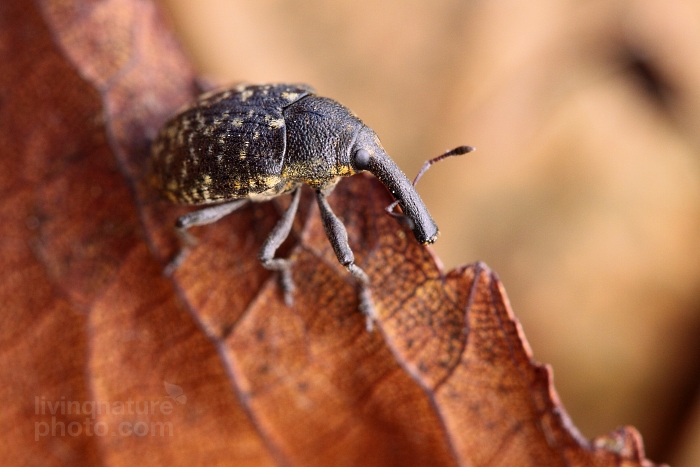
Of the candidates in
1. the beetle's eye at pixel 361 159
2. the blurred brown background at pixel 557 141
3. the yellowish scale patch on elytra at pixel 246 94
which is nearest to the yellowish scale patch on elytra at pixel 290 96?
the yellowish scale patch on elytra at pixel 246 94

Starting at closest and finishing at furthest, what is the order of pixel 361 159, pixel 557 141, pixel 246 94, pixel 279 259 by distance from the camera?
pixel 279 259
pixel 361 159
pixel 246 94
pixel 557 141

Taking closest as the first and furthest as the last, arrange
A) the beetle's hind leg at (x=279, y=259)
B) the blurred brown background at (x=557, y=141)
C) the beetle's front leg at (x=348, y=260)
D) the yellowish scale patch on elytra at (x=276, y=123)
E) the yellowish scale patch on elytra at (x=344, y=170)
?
the beetle's front leg at (x=348, y=260) < the beetle's hind leg at (x=279, y=259) < the yellowish scale patch on elytra at (x=344, y=170) < the yellowish scale patch on elytra at (x=276, y=123) < the blurred brown background at (x=557, y=141)

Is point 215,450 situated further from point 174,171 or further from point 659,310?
point 659,310

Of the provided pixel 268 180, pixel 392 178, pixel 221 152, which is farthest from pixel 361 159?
pixel 221 152

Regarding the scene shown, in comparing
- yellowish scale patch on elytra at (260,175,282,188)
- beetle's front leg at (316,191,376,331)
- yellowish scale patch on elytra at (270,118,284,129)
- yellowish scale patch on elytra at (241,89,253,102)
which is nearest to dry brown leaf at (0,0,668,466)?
beetle's front leg at (316,191,376,331)

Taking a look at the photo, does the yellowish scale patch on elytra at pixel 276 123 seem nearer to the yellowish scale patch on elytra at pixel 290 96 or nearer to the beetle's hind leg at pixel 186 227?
the yellowish scale patch on elytra at pixel 290 96

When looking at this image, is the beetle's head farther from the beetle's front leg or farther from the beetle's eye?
the beetle's front leg

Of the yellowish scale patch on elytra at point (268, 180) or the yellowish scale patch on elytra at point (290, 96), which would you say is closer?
the yellowish scale patch on elytra at point (268, 180)

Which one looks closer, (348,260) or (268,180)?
(348,260)

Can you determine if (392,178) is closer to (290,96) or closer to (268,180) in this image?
(268,180)
